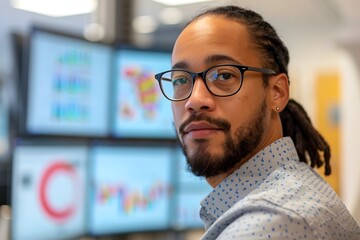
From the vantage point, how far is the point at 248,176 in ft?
2.99

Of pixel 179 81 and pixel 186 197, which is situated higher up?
pixel 179 81

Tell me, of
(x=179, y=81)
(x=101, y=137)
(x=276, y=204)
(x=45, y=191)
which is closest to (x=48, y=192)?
(x=45, y=191)

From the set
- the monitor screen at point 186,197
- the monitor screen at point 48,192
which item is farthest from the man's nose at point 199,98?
the monitor screen at point 186,197

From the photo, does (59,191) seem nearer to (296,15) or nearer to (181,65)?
(181,65)

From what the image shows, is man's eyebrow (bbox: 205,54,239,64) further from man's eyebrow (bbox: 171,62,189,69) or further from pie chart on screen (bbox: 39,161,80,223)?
pie chart on screen (bbox: 39,161,80,223)

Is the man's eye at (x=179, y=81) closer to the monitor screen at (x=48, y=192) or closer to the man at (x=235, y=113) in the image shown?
the man at (x=235, y=113)

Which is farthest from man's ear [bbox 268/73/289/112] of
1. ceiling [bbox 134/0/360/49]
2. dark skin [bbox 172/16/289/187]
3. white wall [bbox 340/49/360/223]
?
ceiling [bbox 134/0/360/49]

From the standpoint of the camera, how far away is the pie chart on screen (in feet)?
5.43

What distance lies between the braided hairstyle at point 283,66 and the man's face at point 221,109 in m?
0.02

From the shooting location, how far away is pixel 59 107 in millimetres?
1735

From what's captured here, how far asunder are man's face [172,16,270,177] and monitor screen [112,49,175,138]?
979 millimetres

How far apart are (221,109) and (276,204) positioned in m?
0.25

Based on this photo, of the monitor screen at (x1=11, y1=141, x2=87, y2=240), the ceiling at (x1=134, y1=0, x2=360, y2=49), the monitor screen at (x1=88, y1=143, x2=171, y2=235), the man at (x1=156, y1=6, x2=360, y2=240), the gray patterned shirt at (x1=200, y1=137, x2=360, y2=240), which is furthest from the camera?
the ceiling at (x1=134, y1=0, x2=360, y2=49)

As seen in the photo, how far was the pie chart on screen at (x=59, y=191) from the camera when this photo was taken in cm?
165
